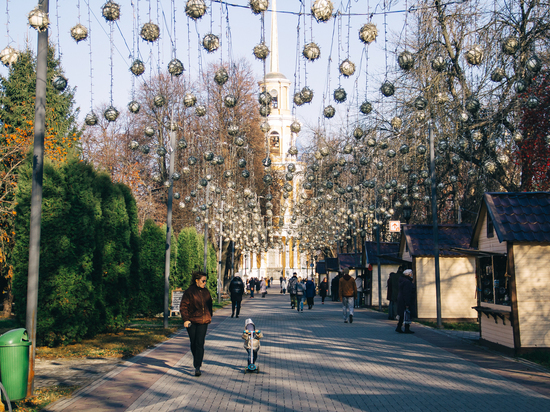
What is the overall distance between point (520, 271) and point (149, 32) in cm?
909

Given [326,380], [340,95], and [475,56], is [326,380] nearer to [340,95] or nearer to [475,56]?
[340,95]

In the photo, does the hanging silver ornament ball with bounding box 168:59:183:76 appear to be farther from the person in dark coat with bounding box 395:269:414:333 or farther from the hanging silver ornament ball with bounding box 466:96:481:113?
the person in dark coat with bounding box 395:269:414:333

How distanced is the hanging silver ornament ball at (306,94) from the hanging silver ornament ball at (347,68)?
94cm

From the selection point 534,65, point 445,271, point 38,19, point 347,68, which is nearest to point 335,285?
point 445,271

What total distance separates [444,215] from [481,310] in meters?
17.9

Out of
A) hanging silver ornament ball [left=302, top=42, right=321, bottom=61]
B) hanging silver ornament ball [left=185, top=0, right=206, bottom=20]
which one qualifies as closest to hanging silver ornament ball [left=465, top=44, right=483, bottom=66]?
hanging silver ornament ball [left=302, top=42, right=321, bottom=61]

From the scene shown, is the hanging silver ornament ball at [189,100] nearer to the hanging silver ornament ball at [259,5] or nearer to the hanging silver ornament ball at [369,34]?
the hanging silver ornament ball at [259,5]

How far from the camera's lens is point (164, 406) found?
794 cm

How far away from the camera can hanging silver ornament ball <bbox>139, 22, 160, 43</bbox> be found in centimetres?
857

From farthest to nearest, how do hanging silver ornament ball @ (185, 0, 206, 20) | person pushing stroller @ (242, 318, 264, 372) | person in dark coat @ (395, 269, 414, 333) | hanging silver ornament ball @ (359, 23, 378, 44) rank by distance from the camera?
person in dark coat @ (395, 269, 414, 333), person pushing stroller @ (242, 318, 264, 372), hanging silver ornament ball @ (359, 23, 378, 44), hanging silver ornament ball @ (185, 0, 206, 20)

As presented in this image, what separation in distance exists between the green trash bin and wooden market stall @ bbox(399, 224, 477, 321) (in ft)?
Answer: 49.6

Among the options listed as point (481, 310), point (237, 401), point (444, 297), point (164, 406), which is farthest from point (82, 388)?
point (444, 297)

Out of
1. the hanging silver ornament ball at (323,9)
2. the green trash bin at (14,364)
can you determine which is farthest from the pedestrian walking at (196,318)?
the hanging silver ornament ball at (323,9)

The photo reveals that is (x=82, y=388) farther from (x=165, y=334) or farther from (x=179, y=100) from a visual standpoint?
(x=179, y=100)
